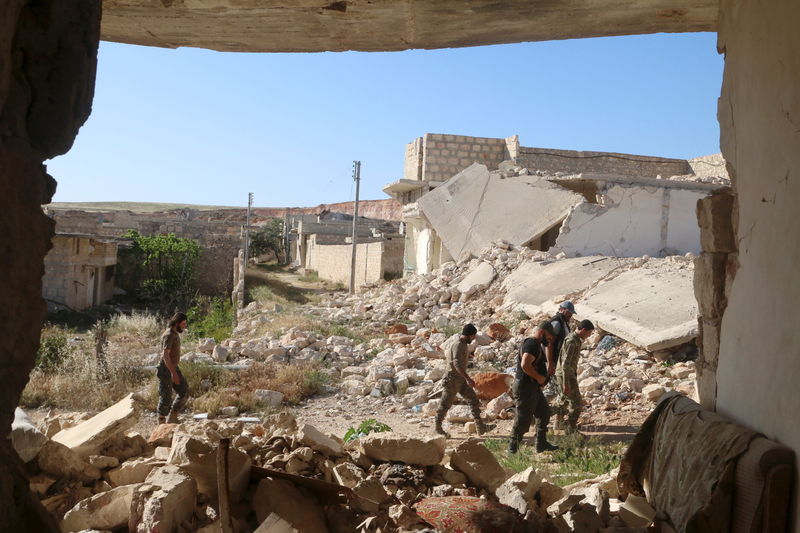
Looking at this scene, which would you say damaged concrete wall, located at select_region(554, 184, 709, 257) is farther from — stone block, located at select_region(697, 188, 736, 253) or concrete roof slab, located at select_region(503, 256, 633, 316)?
stone block, located at select_region(697, 188, 736, 253)

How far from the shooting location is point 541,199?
55.6ft

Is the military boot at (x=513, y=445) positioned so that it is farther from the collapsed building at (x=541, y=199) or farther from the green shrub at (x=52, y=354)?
the collapsed building at (x=541, y=199)

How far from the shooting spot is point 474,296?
15.0 m

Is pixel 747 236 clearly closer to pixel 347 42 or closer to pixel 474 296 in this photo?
pixel 347 42

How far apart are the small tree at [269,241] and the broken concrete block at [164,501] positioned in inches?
1420

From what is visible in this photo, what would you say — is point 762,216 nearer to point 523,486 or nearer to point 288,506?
point 523,486

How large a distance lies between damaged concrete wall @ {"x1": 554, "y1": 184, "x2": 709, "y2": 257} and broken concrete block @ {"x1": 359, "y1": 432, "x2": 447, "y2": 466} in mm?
11727

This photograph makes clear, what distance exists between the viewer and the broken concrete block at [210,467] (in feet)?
11.6

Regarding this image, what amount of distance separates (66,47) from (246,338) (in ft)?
36.7

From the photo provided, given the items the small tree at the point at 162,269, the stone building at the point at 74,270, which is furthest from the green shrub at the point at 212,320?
the stone building at the point at 74,270

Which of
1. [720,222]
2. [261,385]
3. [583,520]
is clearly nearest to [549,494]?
[583,520]

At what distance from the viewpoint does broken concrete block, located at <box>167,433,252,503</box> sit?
3.54 metres

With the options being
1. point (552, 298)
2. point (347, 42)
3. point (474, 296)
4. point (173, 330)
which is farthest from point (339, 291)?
point (347, 42)

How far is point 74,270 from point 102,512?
1576cm
